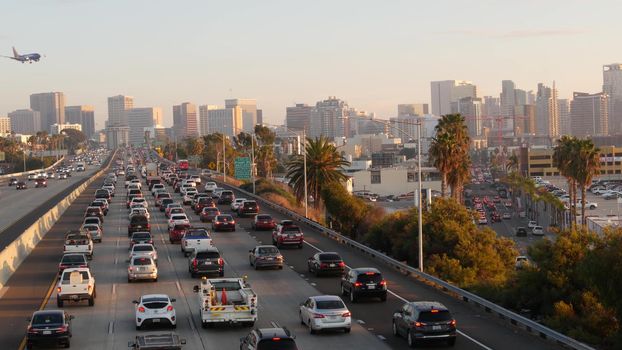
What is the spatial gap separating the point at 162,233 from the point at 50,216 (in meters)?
14.0

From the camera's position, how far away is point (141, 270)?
41750 mm

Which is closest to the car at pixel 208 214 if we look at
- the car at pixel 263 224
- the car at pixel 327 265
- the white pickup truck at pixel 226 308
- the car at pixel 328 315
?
the car at pixel 263 224

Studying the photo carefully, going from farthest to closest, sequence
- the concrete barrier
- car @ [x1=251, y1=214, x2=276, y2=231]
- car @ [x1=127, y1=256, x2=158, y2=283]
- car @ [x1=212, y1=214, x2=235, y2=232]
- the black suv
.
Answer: car @ [x1=251, y1=214, x2=276, y2=231] → car @ [x1=212, y1=214, x2=235, y2=232] → the concrete barrier → car @ [x1=127, y1=256, x2=158, y2=283] → the black suv

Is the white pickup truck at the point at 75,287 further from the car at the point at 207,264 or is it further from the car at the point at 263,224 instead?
the car at the point at 263,224

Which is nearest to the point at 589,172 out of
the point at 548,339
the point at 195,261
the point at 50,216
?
the point at 50,216

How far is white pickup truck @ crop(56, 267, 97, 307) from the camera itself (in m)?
35.3

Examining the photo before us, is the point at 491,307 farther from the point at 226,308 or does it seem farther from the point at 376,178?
the point at 376,178

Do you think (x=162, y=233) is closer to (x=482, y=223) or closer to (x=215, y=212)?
(x=215, y=212)

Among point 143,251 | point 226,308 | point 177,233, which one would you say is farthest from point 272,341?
point 177,233

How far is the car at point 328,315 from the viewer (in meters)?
29.2

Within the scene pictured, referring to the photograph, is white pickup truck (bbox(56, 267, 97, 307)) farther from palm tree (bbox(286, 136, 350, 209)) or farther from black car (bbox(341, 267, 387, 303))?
palm tree (bbox(286, 136, 350, 209))

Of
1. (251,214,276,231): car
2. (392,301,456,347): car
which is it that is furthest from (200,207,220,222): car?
(392,301,456,347): car

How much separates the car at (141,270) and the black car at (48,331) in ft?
45.3

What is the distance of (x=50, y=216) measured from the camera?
7406cm
